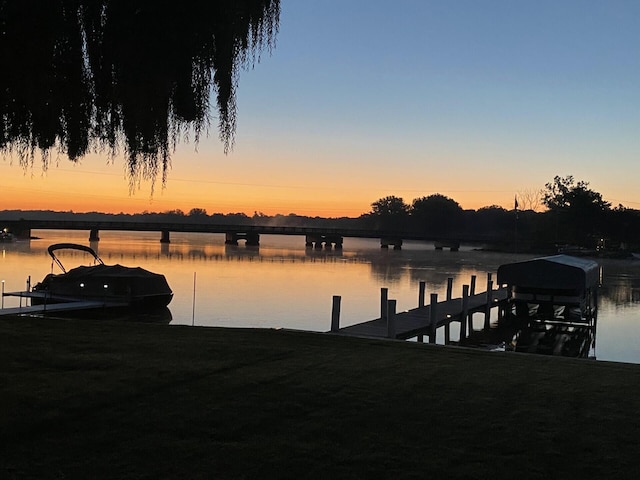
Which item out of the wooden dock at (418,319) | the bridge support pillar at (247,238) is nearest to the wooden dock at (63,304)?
the wooden dock at (418,319)

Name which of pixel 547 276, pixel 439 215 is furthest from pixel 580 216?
pixel 547 276

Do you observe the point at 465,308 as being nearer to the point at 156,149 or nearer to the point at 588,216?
the point at 156,149

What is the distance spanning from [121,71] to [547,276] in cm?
2895

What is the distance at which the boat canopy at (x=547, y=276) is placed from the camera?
32.0m

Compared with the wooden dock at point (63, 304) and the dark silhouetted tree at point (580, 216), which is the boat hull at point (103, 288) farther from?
the dark silhouetted tree at point (580, 216)

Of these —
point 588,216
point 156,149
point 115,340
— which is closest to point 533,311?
point 115,340

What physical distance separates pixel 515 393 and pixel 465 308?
22.4 m

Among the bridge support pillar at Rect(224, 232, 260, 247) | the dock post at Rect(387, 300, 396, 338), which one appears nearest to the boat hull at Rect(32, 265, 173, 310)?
the dock post at Rect(387, 300, 396, 338)

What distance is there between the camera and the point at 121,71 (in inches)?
270

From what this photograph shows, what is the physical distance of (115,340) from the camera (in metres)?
10.4

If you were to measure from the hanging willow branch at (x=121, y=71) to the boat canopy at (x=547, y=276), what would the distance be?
27.7 m

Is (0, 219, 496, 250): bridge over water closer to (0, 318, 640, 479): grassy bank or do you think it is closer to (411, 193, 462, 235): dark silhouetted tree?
(411, 193, 462, 235): dark silhouetted tree

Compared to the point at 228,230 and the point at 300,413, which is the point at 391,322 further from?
the point at 228,230

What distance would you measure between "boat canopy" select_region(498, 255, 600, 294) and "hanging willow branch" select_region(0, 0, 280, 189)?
27671mm
